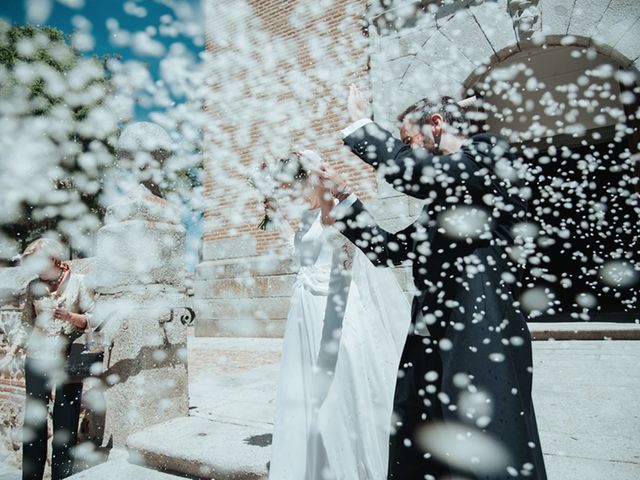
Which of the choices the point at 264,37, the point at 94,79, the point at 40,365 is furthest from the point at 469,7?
the point at 94,79

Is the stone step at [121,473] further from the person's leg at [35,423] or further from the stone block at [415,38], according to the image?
the stone block at [415,38]

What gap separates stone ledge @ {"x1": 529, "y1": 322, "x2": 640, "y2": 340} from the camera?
6008 mm

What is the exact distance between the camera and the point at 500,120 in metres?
9.95

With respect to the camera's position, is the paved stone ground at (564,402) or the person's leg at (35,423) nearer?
the paved stone ground at (564,402)

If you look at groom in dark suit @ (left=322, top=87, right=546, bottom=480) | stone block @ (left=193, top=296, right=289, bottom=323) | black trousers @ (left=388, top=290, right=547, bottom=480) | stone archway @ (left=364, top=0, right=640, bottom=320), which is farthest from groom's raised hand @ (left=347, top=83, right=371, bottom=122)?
stone block @ (left=193, top=296, right=289, bottom=323)

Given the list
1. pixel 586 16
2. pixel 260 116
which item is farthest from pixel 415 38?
pixel 260 116

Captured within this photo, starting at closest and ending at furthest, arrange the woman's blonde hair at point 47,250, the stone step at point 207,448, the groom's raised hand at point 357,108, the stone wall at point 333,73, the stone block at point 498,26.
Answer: the groom's raised hand at point 357,108, the stone step at point 207,448, the woman's blonde hair at point 47,250, the stone wall at point 333,73, the stone block at point 498,26

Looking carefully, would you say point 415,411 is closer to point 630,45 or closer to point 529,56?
point 630,45

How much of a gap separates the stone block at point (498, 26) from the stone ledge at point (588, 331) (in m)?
4.30

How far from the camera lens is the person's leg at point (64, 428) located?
3244 mm

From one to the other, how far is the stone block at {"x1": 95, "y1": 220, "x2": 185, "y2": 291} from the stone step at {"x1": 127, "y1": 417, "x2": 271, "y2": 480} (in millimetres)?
1153

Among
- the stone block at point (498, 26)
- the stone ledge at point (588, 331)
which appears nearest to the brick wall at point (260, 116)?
the stone block at point (498, 26)

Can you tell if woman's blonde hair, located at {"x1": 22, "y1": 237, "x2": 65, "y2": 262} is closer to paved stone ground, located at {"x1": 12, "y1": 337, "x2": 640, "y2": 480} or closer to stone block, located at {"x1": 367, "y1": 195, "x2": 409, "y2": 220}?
paved stone ground, located at {"x1": 12, "y1": 337, "x2": 640, "y2": 480}

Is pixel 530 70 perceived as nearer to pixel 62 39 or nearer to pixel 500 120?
pixel 500 120
